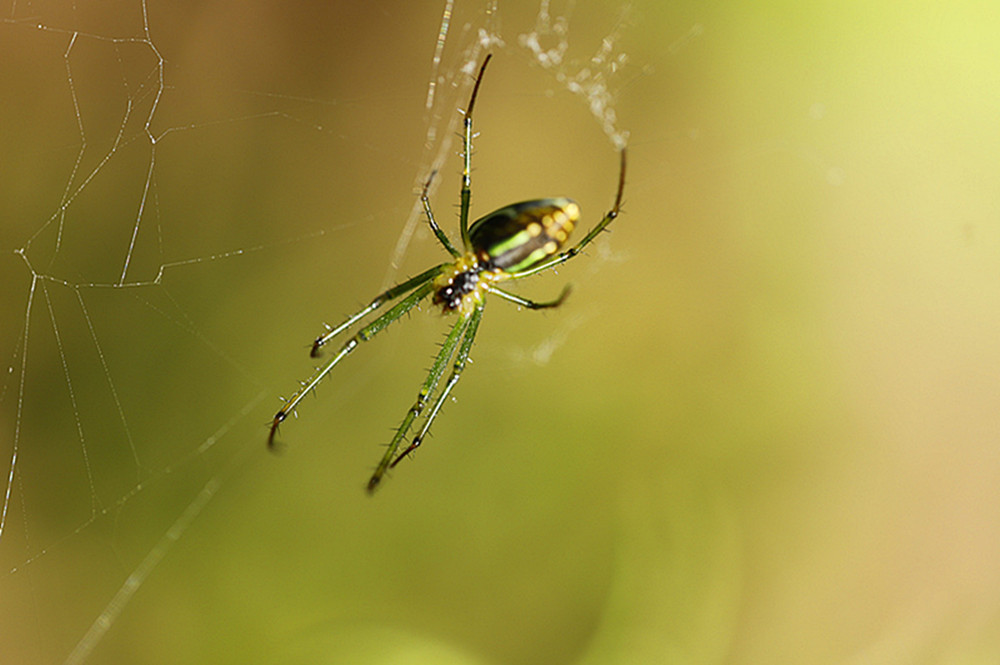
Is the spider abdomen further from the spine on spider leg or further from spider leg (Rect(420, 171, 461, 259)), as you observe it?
the spine on spider leg

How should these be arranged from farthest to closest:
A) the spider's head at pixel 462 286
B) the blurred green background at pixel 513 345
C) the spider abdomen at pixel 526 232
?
the blurred green background at pixel 513 345 → the spider's head at pixel 462 286 → the spider abdomen at pixel 526 232

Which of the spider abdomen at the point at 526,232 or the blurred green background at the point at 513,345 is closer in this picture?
the spider abdomen at the point at 526,232

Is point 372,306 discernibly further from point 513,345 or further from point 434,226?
point 513,345

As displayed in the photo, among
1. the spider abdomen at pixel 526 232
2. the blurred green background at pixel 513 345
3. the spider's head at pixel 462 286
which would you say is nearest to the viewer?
the spider abdomen at pixel 526 232

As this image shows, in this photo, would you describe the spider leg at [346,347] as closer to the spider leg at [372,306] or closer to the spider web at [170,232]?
the spider leg at [372,306]

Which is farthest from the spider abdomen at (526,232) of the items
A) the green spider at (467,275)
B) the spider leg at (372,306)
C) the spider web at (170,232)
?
the spider web at (170,232)

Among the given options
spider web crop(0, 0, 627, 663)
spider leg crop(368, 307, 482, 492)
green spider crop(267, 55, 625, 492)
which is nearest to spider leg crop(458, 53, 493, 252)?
green spider crop(267, 55, 625, 492)

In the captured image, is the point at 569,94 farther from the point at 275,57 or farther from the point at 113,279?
the point at 113,279
